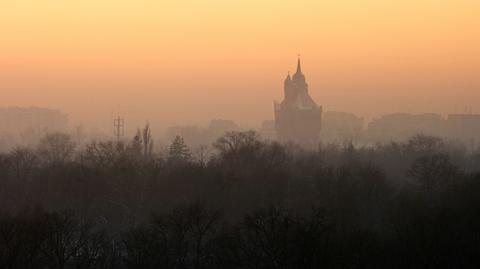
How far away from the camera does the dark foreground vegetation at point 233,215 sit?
26984 mm

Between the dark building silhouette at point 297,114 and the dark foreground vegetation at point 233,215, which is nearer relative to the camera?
the dark foreground vegetation at point 233,215

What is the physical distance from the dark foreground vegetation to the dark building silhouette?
59.9m

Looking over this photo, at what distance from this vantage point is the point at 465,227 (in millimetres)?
30594

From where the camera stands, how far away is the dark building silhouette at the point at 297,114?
425ft

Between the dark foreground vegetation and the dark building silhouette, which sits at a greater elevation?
the dark building silhouette

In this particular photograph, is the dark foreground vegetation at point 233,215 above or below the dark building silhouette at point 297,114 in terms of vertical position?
below

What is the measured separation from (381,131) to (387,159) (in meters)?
87.7

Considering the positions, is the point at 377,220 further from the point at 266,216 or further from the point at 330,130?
the point at 330,130

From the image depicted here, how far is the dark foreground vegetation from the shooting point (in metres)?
27.0

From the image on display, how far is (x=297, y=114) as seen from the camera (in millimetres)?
129125

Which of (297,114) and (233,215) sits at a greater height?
(297,114)

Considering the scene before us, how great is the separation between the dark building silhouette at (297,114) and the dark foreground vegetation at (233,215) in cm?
5988

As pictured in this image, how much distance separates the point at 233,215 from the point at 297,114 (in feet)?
295

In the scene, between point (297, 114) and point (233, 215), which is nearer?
point (233, 215)
